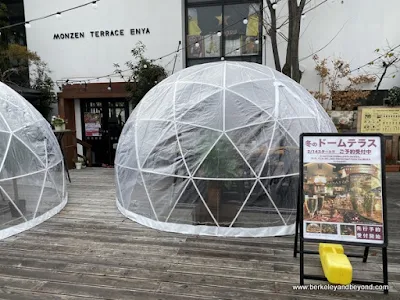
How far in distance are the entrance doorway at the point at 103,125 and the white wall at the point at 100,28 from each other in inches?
38.5

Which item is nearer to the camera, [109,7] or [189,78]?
[189,78]

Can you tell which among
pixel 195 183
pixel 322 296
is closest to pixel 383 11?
pixel 195 183

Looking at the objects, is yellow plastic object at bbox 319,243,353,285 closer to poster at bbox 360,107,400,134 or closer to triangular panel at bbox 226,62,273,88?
triangular panel at bbox 226,62,273,88

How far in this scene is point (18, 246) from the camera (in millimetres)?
4105

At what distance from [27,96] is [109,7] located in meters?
4.36

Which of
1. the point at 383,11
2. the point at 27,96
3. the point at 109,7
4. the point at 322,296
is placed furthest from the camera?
the point at 109,7

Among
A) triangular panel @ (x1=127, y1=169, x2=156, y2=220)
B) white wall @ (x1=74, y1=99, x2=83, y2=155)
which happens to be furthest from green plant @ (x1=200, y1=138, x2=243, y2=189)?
white wall @ (x1=74, y1=99, x2=83, y2=155)

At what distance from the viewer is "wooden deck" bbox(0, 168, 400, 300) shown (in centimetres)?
302

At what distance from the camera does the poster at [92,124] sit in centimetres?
1123

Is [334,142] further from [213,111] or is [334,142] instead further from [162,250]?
[162,250]

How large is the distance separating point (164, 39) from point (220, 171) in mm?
7743

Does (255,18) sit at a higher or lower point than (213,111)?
higher

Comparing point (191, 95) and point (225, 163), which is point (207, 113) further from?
point (225, 163)

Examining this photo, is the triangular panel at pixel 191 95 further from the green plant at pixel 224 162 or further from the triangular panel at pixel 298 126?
the triangular panel at pixel 298 126
